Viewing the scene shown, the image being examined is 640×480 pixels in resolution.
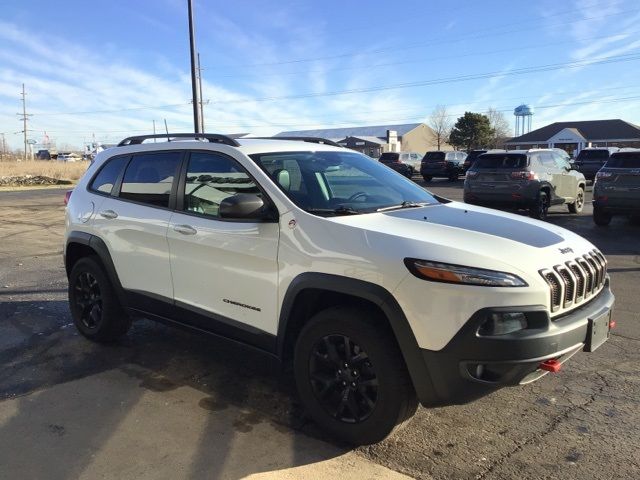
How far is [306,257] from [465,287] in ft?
3.17

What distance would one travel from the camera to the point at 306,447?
323 centimetres

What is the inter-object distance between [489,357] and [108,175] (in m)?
3.73

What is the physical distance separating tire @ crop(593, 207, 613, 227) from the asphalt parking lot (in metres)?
7.55

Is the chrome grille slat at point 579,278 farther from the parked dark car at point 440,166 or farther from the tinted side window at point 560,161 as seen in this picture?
the parked dark car at point 440,166

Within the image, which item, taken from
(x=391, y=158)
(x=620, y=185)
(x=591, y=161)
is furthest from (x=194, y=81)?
(x=391, y=158)

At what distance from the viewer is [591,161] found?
26.9 metres

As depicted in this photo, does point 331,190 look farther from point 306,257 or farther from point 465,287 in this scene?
point 465,287

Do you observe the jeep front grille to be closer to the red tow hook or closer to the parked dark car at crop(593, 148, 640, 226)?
the red tow hook

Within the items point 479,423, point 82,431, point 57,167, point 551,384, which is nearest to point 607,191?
point 551,384

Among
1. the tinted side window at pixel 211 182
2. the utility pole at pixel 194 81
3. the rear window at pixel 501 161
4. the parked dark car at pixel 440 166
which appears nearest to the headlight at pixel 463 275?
the tinted side window at pixel 211 182

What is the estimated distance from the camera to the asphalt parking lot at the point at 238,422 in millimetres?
3010

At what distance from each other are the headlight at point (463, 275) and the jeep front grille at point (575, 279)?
0.24 m

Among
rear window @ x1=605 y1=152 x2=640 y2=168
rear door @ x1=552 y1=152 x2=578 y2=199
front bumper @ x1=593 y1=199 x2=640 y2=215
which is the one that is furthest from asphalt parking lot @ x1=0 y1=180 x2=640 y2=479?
rear door @ x1=552 y1=152 x2=578 y2=199

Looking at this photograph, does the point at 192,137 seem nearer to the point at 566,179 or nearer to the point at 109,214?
the point at 109,214
